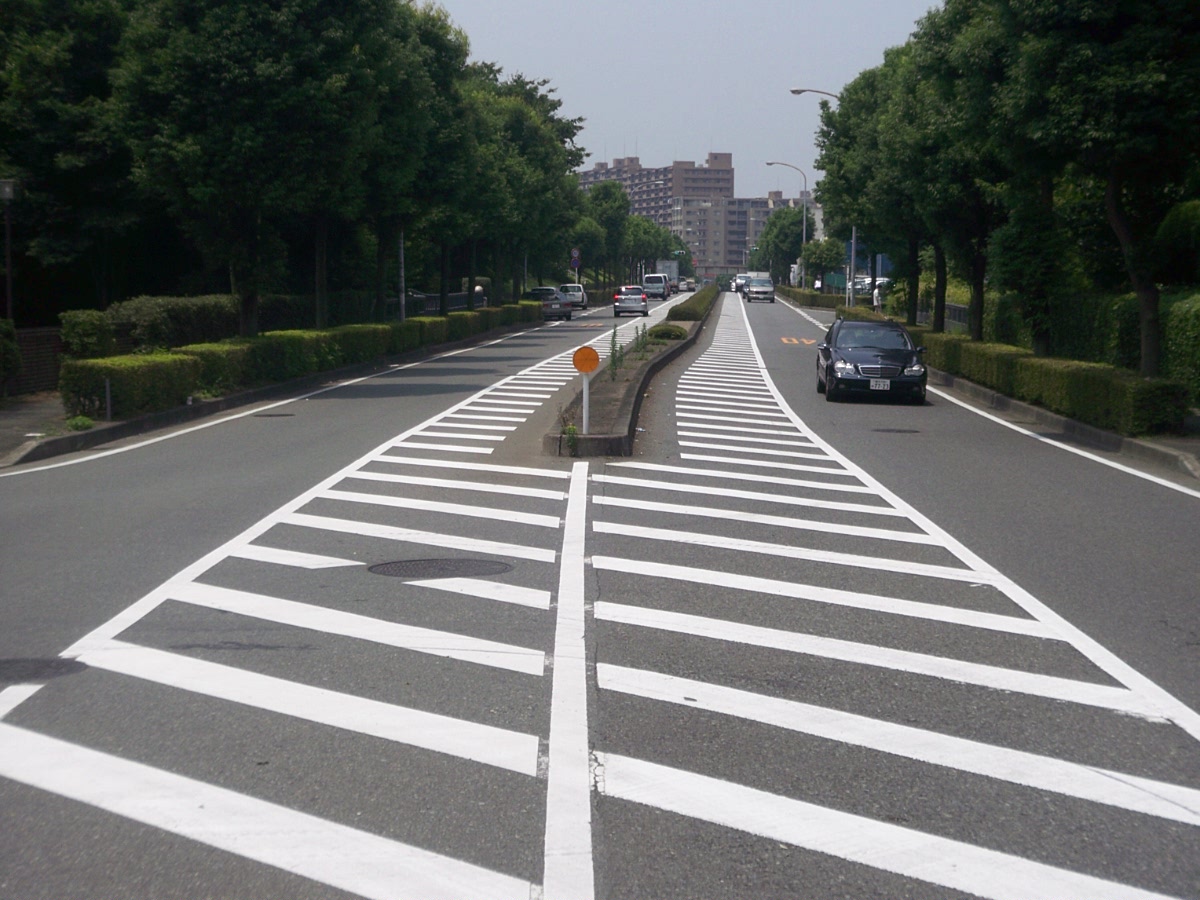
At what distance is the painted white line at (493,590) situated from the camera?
8242 millimetres

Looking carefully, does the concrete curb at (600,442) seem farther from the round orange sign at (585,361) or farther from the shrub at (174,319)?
the shrub at (174,319)

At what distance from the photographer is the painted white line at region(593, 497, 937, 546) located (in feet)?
35.1

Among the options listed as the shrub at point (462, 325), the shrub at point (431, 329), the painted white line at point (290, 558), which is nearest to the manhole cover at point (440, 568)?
the painted white line at point (290, 558)

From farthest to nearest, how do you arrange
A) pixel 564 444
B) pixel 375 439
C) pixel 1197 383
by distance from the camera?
pixel 1197 383
pixel 375 439
pixel 564 444

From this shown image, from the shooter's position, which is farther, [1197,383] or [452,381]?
[452,381]

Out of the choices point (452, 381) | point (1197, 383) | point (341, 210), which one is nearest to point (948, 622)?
point (1197, 383)

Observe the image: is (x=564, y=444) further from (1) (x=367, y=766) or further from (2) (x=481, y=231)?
(2) (x=481, y=231)

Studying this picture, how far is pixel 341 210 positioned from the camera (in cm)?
3319

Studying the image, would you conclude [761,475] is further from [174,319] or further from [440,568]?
[174,319]

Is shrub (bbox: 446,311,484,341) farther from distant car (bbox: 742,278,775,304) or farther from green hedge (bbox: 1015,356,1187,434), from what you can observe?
distant car (bbox: 742,278,775,304)

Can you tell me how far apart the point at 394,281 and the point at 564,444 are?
4934cm

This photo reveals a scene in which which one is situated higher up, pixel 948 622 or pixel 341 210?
pixel 341 210

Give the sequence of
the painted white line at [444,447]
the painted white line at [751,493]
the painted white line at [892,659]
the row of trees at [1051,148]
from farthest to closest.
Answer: the row of trees at [1051,148] < the painted white line at [444,447] < the painted white line at [751,493] < the painted white line at [892,659]

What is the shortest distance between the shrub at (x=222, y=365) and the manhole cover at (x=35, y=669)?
16622 millimetres
